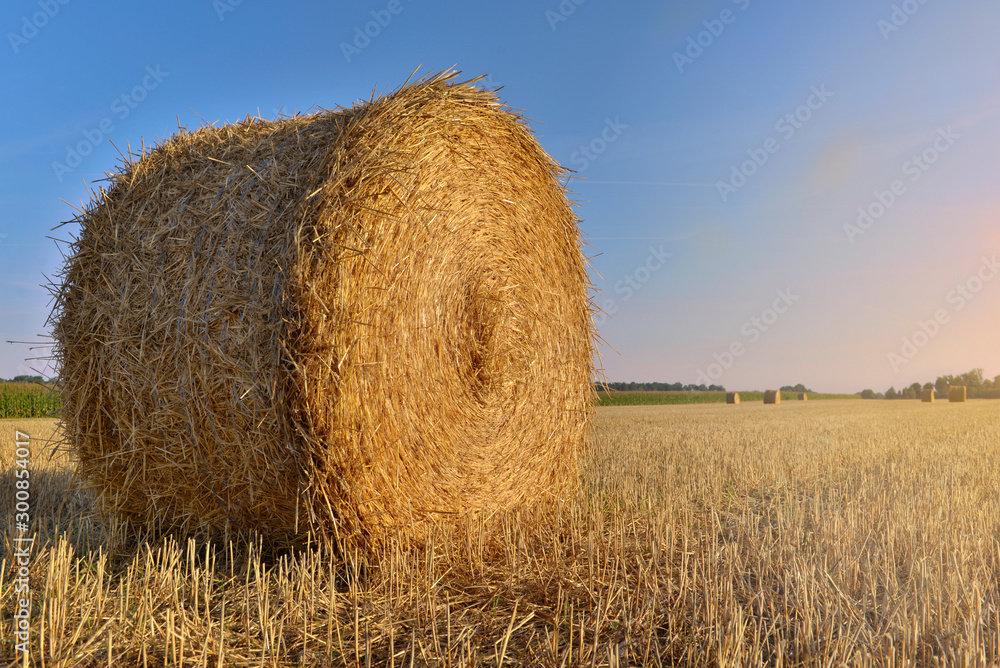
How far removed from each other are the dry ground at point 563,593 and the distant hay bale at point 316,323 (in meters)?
0.37

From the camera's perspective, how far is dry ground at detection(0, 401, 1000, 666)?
297 cm

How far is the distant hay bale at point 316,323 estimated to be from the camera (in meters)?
3.59

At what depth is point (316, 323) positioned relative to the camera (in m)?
3.49

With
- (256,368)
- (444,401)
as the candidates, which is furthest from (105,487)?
(444,401)

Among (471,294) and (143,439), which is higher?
(471,294)

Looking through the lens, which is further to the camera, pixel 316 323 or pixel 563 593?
pixel 563 593

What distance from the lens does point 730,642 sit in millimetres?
2812

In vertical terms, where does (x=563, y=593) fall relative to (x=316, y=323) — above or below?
below

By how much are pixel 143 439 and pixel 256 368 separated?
1332 mm

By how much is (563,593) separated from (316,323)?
1.98m

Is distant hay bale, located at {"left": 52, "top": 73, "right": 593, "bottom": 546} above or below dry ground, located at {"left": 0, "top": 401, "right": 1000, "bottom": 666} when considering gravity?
above

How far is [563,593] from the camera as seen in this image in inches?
145

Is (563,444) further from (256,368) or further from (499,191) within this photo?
(256,368)

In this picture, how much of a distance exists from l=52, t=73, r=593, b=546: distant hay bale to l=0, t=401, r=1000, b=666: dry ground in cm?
37
